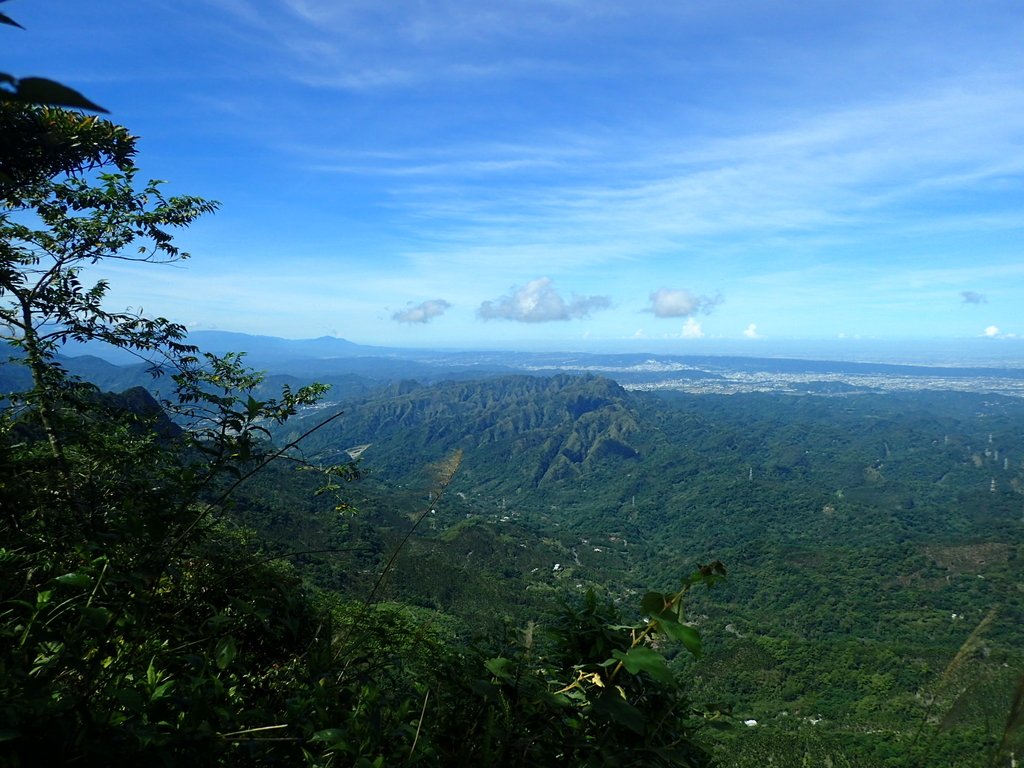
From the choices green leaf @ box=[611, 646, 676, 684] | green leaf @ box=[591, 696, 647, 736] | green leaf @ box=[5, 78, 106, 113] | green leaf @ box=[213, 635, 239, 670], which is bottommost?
green leaf @ box=[591, 696, 647, 736]

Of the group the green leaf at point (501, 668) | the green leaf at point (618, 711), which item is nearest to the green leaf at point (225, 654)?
the green leaf at point (501, 668)

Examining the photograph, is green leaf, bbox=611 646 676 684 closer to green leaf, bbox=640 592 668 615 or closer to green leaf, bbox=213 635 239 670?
green leaf, bbox=640 592 668 615

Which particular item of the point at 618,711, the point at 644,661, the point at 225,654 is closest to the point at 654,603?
the point at 644,661

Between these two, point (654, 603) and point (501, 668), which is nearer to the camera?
point (654, 603)

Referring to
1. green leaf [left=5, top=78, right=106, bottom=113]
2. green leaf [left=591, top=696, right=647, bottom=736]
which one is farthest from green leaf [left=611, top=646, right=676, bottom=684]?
green leaf [left=5, top=78, right=106, bottom=113]

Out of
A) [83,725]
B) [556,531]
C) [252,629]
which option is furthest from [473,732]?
[556,531]

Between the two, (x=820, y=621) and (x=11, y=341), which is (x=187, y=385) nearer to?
(x=11, y=341)

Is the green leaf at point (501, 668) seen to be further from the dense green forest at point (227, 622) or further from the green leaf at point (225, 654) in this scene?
the green leaf at point (225, 654)

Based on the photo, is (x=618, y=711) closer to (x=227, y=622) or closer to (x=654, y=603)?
(x=654, y=603)

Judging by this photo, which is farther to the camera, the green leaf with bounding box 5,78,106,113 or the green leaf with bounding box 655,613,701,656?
the green leaf with bounding box 655,613,701,656
